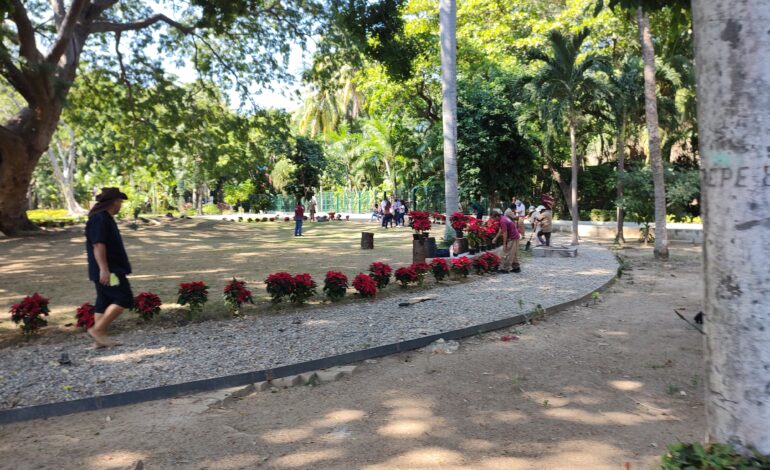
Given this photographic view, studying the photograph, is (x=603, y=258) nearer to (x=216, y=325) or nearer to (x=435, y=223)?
(x=216, y=325)

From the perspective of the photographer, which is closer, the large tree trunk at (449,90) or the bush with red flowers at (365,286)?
the bush with red flowers at (365,286)

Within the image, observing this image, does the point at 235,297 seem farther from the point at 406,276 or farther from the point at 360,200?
the point at 360,200

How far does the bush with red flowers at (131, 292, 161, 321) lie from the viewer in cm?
665

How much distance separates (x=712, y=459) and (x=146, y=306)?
6.17 meters

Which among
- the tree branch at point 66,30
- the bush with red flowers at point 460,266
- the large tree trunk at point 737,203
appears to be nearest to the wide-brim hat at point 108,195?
the large tree trunk at point 737,203

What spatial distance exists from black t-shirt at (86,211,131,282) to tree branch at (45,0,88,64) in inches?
366

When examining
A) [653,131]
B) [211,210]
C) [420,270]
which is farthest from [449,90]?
[211,210]

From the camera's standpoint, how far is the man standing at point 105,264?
554 cm

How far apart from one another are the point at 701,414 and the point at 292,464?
3.09 metres

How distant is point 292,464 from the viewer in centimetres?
336

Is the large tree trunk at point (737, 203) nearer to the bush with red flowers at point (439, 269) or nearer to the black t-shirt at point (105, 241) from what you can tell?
the black t-shirt at point (105, 241)

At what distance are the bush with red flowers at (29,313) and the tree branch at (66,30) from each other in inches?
359

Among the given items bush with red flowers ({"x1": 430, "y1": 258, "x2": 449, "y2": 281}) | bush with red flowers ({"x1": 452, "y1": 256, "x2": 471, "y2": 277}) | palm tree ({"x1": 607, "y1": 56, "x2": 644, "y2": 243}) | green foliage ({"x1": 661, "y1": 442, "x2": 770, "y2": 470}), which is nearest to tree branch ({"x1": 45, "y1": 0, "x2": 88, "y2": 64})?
bush with red flowers ({"x1": 430, "y1": 258, "x2": 449, "y2": 281})

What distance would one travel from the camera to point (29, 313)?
6.11 meters
